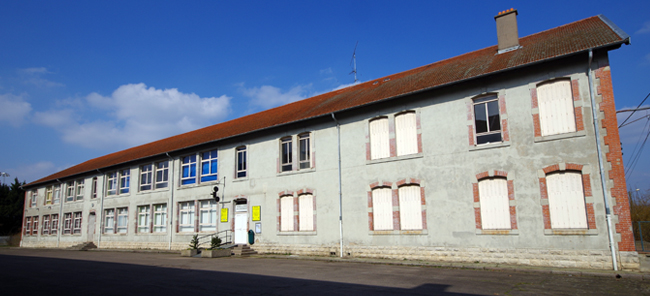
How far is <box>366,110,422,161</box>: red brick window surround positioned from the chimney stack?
4.97 metres

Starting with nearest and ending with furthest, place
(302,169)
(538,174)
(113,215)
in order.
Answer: (538,174)
(302,169)
(113,215)

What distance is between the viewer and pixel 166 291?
30.1 ft

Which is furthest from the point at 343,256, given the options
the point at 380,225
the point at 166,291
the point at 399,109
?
the point at 166,291

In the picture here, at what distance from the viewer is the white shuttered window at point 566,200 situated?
1273 cm

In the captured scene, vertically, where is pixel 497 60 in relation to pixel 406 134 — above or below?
above

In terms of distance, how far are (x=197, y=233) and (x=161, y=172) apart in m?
5.73

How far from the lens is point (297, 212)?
64.2 ft

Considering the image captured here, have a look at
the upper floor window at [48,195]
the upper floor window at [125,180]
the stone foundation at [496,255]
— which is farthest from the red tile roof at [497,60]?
the upper floor window at [48,195]

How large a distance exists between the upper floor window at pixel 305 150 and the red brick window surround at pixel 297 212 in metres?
1.22

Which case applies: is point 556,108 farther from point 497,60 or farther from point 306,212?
point 306,212

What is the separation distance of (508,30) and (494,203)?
7.67 m

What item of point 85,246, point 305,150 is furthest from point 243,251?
point 85,246

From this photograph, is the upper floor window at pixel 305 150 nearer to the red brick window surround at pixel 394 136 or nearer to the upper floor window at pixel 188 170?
the red brick window surround at pixel 394 136

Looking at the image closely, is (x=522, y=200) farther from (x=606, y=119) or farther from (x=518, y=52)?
(x=518, y=52)
